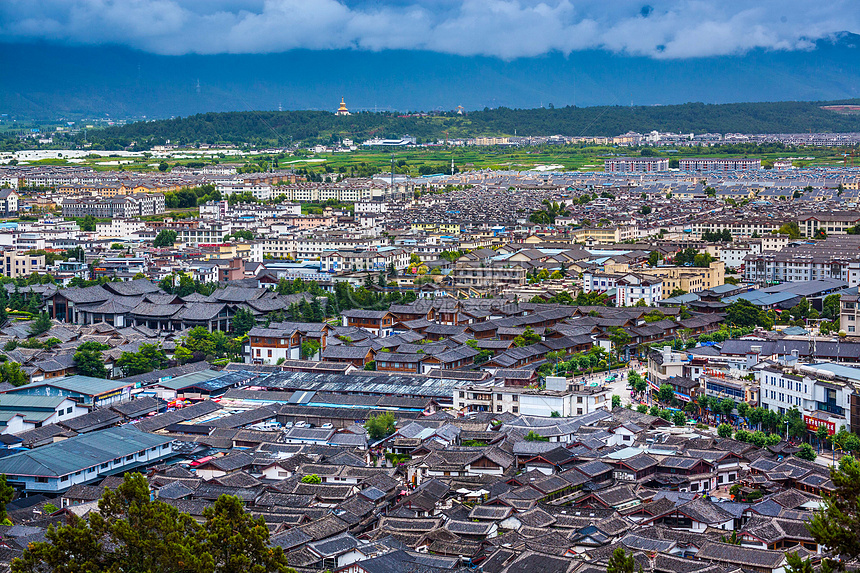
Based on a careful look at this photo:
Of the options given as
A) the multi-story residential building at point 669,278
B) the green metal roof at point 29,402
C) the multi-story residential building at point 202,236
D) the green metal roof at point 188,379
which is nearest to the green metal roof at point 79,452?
the green metal roof at point 29,402

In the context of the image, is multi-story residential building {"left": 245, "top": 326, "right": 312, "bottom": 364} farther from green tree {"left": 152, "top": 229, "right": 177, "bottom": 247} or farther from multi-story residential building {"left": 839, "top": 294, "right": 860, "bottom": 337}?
green tree {"left": 152, "top": 229, "right": 177, "bottom": 247}

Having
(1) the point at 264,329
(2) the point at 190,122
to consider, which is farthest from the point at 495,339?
(2) the point at 190,122

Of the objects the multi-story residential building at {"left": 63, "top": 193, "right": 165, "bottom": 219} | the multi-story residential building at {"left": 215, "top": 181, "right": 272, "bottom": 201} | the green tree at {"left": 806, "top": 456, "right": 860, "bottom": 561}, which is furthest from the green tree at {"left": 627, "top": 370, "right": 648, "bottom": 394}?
the multi-story residential building at {"left": 215, "top": 181, "right": 272, "bottom": 201}

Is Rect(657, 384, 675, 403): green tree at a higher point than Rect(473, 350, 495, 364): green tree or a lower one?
lower

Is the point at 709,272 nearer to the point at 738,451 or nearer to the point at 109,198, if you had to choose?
the point at 738,451

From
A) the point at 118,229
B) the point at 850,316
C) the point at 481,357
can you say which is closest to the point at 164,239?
the point at 118,229

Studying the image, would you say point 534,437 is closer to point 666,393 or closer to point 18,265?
point 666,393
